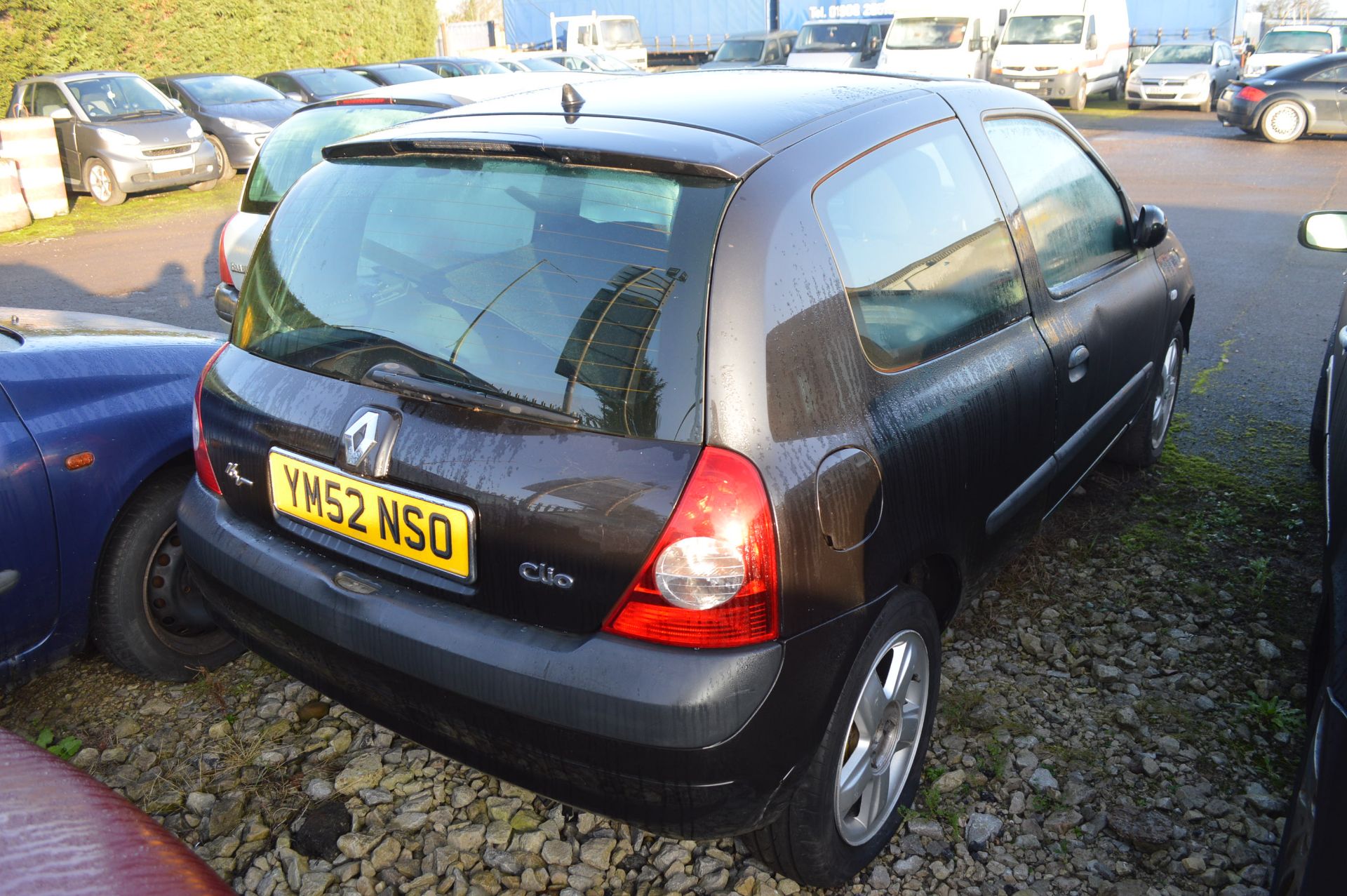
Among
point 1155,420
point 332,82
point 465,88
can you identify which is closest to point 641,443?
point 1155,420

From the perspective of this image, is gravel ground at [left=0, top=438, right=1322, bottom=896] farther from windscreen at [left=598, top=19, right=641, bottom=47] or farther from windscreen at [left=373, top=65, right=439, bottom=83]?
windscreen at [left=598, top=19, right=641, bottom=47]

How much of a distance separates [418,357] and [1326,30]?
1037 inches

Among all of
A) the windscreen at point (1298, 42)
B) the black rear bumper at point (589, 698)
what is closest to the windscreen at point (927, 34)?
the windscreen at point (1298, 42)

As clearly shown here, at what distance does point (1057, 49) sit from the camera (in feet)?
70.9

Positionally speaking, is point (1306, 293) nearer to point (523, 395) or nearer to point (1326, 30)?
point (523, 395)

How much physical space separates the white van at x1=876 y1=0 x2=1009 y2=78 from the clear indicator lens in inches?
848

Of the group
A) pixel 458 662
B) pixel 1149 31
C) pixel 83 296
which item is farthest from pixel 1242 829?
pixel 1149 31

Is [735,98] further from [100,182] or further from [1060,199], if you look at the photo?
[100,182]

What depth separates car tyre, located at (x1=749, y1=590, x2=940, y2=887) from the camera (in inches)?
84.8

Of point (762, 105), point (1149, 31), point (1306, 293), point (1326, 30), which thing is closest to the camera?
point (762, 105)

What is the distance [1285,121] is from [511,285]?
59.2ft

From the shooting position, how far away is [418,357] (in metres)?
2.18

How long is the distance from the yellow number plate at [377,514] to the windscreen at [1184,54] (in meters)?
23.8

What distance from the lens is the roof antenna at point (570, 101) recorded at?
248 centimetres
